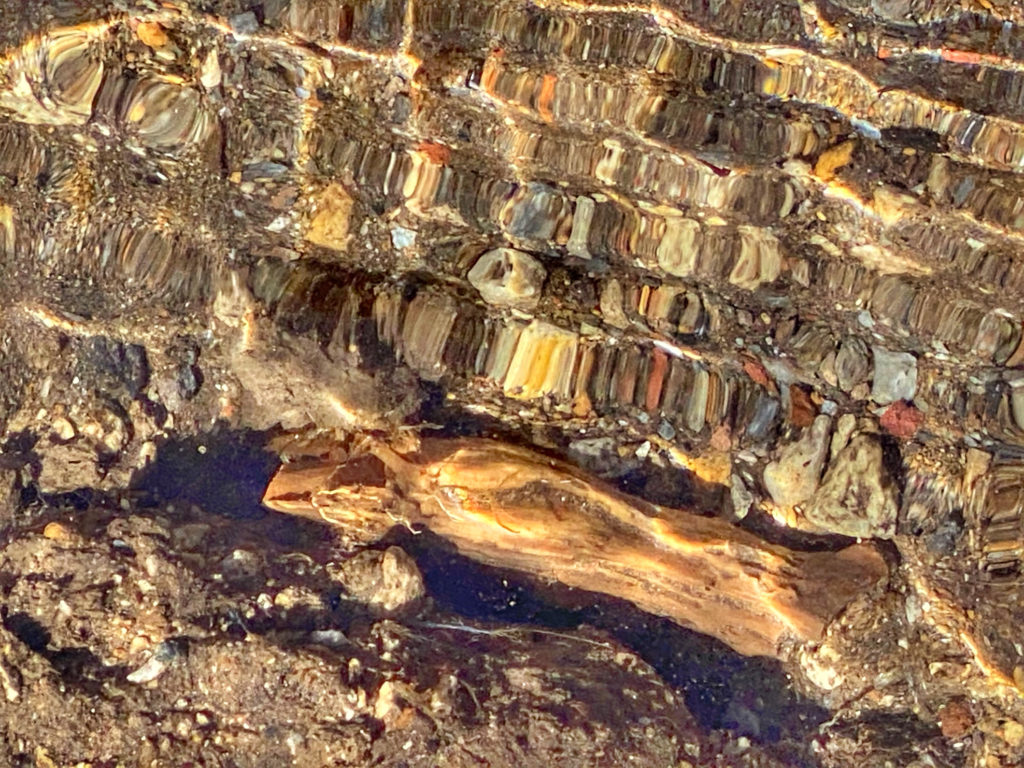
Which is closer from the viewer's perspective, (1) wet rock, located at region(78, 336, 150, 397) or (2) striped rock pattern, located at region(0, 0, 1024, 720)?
(2) striped rock pattern, located at region(0, 0, 1024, 720)

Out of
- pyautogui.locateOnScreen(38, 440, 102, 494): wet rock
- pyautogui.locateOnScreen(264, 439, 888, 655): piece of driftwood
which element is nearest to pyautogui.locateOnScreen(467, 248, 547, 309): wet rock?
pyautogui.locateOnScreen(264, 439, 888, 655): piece of driftwood

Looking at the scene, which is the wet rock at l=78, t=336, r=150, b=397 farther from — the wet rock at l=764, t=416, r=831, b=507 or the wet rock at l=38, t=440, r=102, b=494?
the wet rock at l=764, t=416, r=831, b=507

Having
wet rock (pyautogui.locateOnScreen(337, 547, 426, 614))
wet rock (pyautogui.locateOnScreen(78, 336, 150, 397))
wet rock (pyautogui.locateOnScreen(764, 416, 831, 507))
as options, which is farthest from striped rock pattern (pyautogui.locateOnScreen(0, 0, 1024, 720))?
wet rock (pyautogui.locateOnScreen(337, 547, 426, 614))

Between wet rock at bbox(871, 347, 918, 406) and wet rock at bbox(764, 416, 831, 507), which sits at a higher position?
wet rock at bbox(871, 347, 918, 406)

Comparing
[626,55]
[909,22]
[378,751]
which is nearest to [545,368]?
[626,55]

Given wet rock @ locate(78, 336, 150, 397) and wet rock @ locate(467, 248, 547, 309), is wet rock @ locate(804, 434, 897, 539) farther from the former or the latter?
wet rock @ locate(78, 336, 150, 397)

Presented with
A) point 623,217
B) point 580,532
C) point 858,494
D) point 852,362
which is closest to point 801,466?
point 858,494

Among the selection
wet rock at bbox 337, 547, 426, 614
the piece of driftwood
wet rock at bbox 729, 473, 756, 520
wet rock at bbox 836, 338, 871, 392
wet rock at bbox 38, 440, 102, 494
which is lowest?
wet rock at bbox 337, 547, 426, 614
